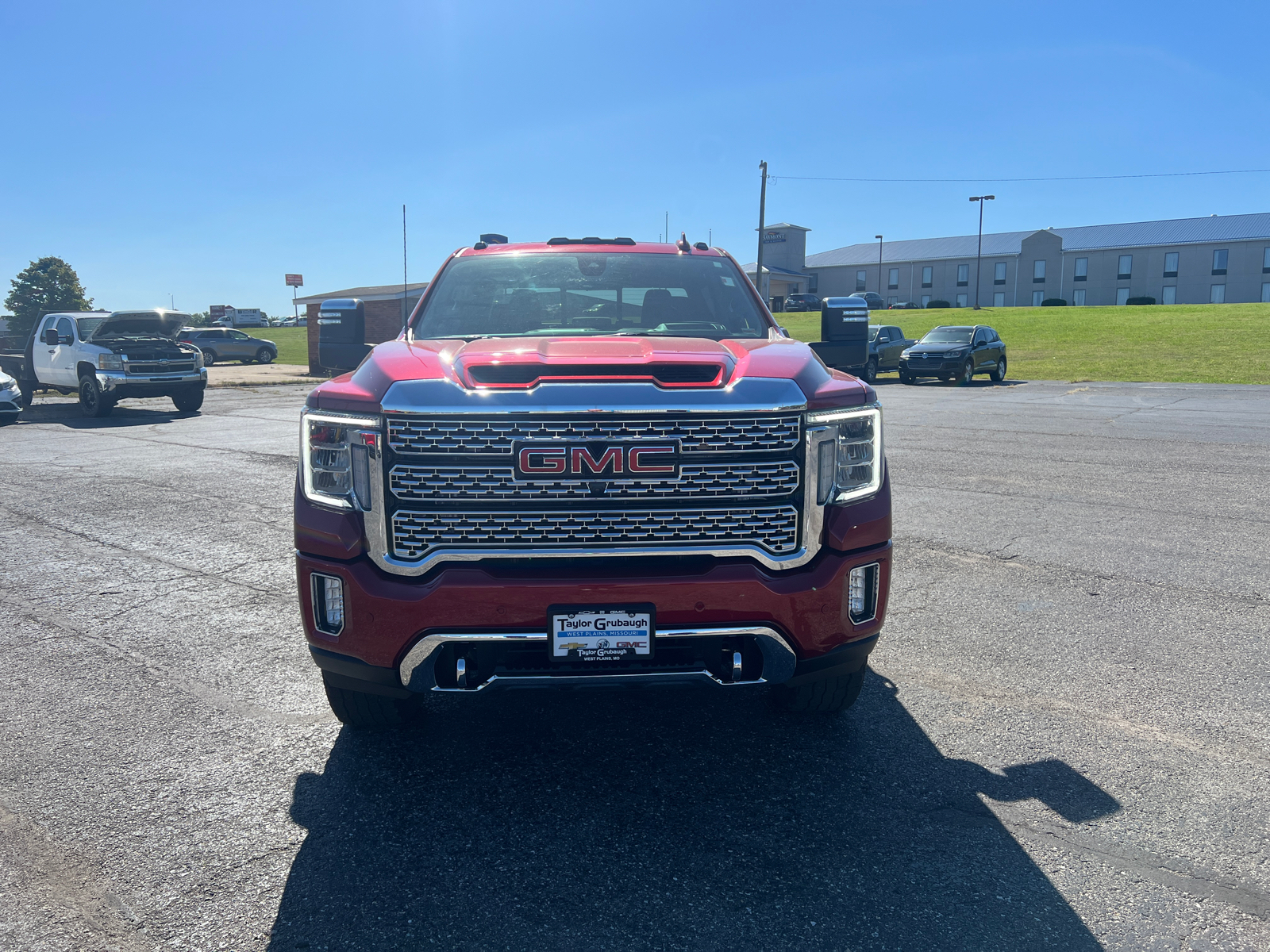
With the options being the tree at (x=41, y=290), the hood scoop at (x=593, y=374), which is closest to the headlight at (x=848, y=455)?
the hood scoop at (x=593, y=374)

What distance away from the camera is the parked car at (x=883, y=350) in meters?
28.2

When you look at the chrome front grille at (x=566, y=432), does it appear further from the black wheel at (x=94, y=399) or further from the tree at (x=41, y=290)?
the tree at (x=41, y=290)

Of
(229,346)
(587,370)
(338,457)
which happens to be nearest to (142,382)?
(338,457)

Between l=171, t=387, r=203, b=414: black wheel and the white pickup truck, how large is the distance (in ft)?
0.05

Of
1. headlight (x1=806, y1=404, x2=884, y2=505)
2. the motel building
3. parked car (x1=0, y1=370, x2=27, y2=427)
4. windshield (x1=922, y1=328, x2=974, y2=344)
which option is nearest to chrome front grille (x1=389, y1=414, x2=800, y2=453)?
headlight (x1=806, y1=404, x2=884, y2=505)

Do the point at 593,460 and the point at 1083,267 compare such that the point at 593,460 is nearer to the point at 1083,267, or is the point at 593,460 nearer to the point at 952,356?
the point at 952,356

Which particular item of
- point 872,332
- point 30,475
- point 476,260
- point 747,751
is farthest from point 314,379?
point 747,751

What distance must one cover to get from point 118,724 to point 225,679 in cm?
53

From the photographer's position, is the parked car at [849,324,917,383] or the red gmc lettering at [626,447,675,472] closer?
the red gmc lettering at [626,447,675,472]

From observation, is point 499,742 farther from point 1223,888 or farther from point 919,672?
point 1223,888

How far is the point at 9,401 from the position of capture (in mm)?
16875

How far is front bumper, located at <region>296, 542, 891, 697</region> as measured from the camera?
9.75 feet

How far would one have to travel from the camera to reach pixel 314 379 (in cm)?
3025

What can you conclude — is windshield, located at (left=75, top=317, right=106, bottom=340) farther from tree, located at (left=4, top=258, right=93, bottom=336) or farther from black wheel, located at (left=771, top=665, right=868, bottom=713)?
tree, located at (left=4, top=258, right=93, bottom=336)
